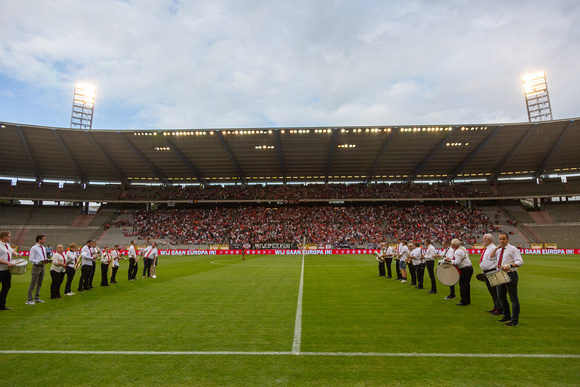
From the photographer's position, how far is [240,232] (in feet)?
154

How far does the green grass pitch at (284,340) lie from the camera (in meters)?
4.33

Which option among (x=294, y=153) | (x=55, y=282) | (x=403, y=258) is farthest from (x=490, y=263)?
(x=294, y=153)

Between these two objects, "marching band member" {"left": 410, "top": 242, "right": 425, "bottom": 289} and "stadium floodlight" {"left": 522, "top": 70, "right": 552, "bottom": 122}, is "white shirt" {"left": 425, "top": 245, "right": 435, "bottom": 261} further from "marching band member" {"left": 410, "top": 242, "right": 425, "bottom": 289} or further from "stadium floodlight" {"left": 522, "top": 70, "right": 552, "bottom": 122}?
"stadium floodlight" {"left": 522, "top": 70, "right": 552, "bottom": 122}

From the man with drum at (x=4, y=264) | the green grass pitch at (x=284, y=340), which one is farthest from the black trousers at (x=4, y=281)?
the green grass pitch at (x=284, y=340)

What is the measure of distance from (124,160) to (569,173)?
6914cm

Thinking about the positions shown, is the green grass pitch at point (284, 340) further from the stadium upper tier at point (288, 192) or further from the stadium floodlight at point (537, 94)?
the stadium floodlight at point (537, 94)

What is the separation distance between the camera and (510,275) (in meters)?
6.88

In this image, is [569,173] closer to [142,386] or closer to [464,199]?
[464,199]

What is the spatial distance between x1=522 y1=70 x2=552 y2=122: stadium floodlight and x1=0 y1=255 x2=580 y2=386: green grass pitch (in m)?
53.8

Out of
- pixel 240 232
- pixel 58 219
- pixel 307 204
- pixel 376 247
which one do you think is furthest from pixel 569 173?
pixel 58 219

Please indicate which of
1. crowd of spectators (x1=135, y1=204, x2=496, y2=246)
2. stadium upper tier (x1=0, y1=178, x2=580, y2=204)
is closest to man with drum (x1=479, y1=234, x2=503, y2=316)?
crowd of spectators (x1=135, y1=204, x2=496, y2=246)

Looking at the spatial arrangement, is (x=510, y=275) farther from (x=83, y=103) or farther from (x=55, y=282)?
(x=83, y=103)

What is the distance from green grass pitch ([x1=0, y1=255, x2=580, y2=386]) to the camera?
4328 millimetres

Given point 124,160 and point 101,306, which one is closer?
point 101,306
